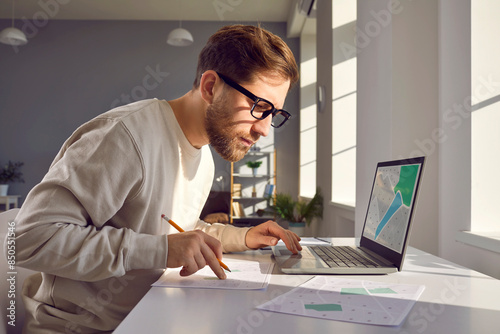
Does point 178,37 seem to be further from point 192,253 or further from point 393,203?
point 192,253

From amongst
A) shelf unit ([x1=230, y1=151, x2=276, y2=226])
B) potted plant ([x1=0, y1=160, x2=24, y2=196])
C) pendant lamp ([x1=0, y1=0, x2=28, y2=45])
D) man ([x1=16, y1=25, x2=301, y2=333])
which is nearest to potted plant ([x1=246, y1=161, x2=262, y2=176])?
shelf unit ([x1=230, y1=151, x2=276, y2=226])

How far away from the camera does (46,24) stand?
6.98 metres

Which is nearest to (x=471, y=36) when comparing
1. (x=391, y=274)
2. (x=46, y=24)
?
(x=391, y=274)

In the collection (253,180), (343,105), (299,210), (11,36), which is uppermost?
(11,36)

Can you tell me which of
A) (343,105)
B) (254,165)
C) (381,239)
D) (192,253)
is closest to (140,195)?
(192,253)

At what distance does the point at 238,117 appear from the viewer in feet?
3.97

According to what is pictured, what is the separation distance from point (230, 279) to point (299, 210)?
3.82 meters

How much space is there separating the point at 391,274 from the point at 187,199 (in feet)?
2.20

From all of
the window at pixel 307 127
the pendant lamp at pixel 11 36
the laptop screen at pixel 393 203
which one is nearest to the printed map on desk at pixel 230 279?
the laptop screen at pixel 393 203

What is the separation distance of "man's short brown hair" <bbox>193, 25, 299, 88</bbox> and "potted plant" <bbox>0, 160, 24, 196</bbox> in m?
6.52

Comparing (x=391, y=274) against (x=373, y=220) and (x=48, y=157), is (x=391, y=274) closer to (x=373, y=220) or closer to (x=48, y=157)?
(x=373, y=220)

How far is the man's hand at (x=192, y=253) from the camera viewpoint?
2.88 ft

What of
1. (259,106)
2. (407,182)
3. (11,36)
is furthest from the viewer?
(11,36)

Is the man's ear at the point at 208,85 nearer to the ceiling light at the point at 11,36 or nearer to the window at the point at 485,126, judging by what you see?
the window at the point at 485,126
